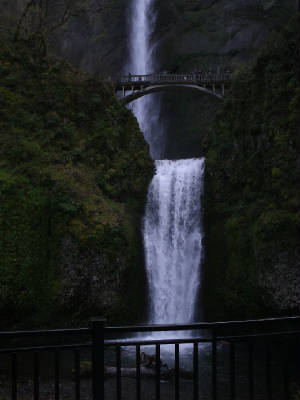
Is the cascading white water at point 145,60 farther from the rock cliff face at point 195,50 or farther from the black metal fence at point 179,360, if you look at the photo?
the black metal fence at point 179,360

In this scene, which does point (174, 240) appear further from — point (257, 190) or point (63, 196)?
point (63, 196)

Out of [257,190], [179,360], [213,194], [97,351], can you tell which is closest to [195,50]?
[213,194]

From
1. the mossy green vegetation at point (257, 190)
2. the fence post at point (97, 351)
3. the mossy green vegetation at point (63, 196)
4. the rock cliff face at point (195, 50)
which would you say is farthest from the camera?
the rock cliff face at point (195, 50)

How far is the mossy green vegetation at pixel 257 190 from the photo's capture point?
34.7 feet

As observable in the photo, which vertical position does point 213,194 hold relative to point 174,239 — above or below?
above

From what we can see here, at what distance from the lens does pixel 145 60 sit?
27688 millimetres

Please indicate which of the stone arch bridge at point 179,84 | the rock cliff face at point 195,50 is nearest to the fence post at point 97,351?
the stone arch bridge at point 179,84

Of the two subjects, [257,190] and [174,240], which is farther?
[174,240]

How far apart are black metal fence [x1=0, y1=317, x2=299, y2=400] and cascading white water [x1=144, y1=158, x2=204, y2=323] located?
4.11 feet

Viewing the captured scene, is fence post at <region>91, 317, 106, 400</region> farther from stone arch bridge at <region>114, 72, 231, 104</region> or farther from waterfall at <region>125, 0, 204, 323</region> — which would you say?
stone arch bridge at <region>114, 72, 231, 104</region>

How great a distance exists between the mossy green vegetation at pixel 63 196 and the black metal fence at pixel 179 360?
49.2 inches

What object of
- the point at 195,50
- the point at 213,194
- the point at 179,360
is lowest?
the point at 179,360

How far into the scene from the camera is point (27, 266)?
10711 mm

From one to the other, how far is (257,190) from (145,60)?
18.4 m
